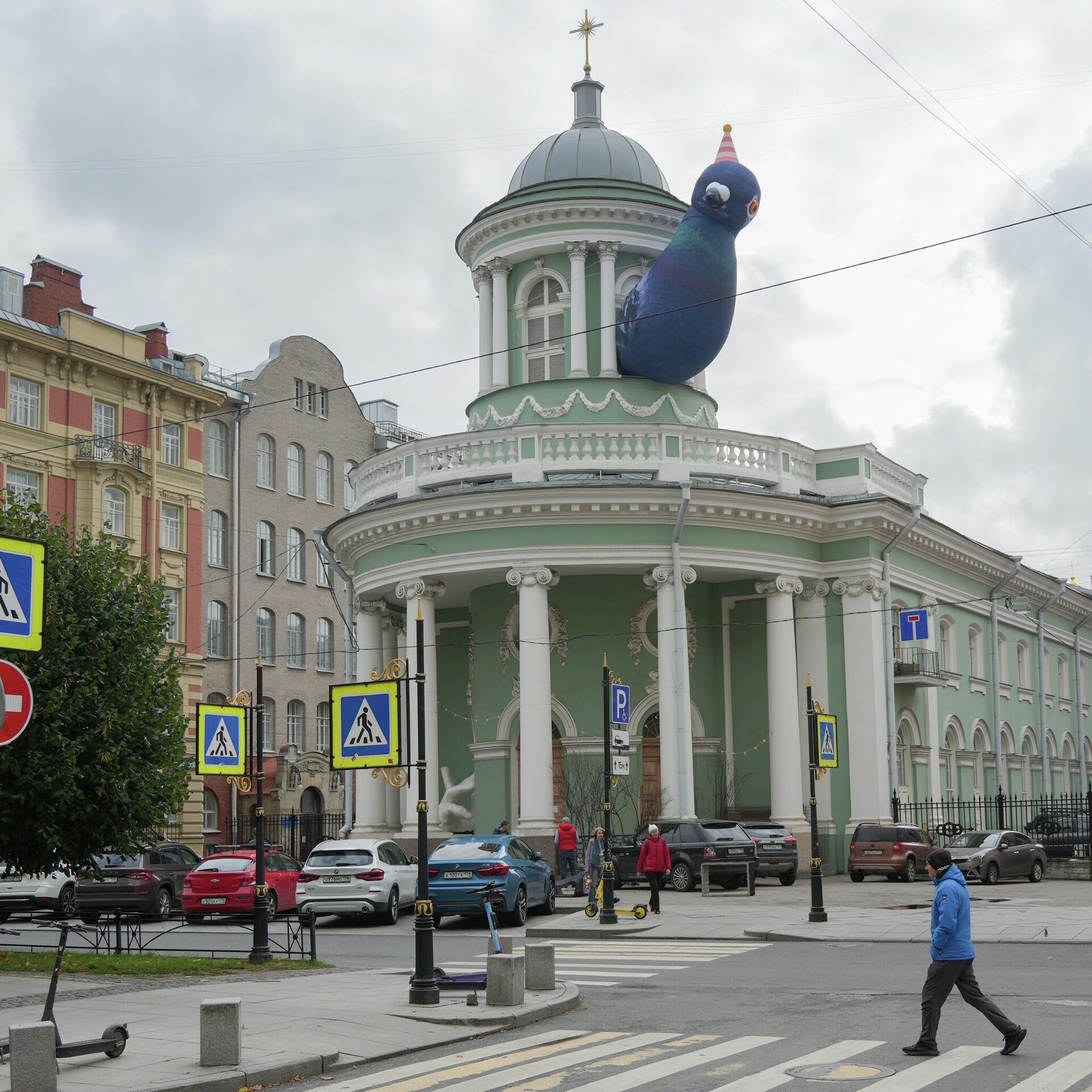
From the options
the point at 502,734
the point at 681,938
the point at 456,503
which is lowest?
the point at 681,938

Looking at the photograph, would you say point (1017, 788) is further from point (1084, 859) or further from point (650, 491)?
point (650, 491)

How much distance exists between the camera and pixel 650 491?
3391 cm

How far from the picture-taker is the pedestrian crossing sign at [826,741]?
24750 mm

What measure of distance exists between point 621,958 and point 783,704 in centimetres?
1597

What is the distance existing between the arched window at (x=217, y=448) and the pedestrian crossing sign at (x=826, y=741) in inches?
1439

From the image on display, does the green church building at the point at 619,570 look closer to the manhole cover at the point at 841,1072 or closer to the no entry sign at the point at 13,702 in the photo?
the manhole cover at the point at 841,1072

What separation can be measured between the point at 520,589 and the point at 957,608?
15.4 metres

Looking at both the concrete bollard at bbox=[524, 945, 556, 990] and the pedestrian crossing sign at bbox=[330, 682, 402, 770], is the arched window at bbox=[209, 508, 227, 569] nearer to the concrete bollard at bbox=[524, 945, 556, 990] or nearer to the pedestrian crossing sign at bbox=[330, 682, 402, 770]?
the pedestrian crossing sign at bbox=[330, 682, 402, 770]

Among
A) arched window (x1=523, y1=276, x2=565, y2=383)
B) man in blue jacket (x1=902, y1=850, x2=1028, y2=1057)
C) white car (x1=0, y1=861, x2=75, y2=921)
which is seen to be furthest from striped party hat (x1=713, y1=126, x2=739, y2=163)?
man in blue jacket (x1=902, y1=850, x2=1028, y2=1057)

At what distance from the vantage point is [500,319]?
1578 inches

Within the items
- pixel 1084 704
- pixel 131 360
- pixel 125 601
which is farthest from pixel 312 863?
pixel 1084 704

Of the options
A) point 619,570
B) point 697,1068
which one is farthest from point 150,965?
point 619,570

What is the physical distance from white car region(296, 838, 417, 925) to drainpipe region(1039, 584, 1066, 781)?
1110 inches

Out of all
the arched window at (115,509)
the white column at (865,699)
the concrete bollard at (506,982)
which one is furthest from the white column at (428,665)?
the concrete bollard at (506,982)
